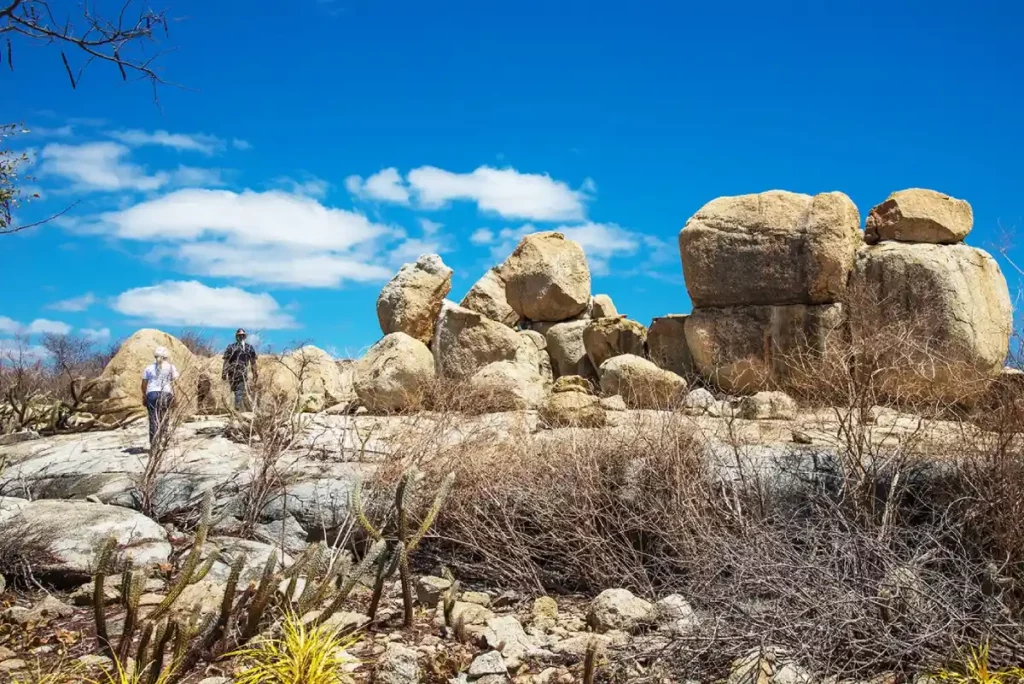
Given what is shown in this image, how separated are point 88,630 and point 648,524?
432cm

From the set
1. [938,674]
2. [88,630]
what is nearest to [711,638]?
[938,674]

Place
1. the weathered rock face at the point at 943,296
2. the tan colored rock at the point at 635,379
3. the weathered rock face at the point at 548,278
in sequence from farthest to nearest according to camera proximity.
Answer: the weathered rock face at the point at 548,278, the tan colored rock at the point at 635,379, the weathered rock face at the point at 943,296

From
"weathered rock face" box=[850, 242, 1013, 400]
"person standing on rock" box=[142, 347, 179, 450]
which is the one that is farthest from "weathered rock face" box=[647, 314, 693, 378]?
"person standing on rock" box=[142, 347, 179, 450]

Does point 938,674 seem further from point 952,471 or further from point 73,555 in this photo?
point 73,555

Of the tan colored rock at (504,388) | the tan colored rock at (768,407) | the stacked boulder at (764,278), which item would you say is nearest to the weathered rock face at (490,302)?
the tan colored rock at (504,388)

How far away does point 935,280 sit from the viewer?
46.9 ft

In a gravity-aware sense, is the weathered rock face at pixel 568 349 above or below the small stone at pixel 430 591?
above

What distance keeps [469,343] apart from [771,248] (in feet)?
16.7

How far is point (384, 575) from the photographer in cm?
700

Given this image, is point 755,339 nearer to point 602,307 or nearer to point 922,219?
point 922,219

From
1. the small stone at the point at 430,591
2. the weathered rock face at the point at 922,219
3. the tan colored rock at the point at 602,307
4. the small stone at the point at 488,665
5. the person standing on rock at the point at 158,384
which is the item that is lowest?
the small stone at the point at 488,665

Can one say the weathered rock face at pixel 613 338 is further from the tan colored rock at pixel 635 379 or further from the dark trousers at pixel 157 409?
the dark trousers at pixel 157 409

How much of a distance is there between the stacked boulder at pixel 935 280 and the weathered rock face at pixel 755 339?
0.68 metres

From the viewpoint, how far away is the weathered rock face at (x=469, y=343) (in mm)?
16625
